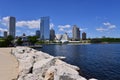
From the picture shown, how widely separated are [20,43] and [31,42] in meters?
11.6

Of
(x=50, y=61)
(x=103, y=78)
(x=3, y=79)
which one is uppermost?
(x=50, y=61)

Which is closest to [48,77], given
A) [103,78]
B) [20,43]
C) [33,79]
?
[33,79]

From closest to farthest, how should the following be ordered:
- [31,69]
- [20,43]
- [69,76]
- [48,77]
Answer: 1. [69,76]
2. [48,77]
3. [31,69]
4. [20,43]

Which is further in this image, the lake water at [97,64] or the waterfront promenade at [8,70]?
the lake water at [97,64]

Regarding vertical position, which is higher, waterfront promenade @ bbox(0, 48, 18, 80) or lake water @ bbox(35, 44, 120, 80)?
waterfront promenade @ bbox(0, 48, 18, 80)

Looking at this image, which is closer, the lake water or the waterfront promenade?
the waterfront promenade

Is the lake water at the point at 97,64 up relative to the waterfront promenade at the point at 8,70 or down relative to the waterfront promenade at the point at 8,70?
down

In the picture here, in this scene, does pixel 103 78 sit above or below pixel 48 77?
below

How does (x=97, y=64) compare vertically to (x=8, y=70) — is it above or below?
below

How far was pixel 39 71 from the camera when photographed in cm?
1794

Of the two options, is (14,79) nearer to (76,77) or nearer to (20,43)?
(76,77)

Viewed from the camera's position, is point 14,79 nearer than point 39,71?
Yes

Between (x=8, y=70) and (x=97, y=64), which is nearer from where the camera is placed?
(x=8, y=70)

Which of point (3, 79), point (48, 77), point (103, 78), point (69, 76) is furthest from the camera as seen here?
point (103, 78)
